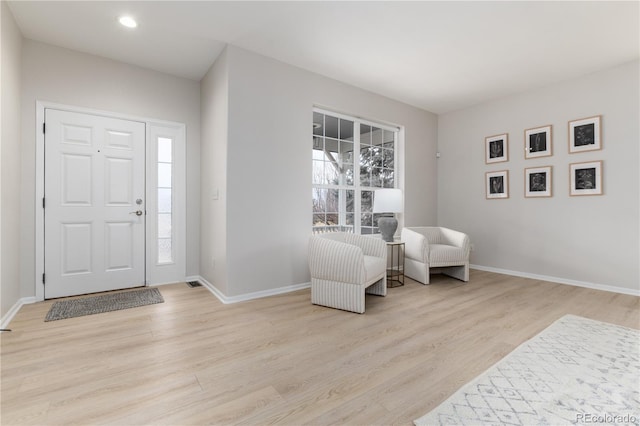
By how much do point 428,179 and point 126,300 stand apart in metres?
4.70

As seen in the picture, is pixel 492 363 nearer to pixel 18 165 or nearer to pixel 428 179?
pixel 428 179

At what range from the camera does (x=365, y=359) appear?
188 cm

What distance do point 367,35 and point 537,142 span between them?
9.75 ft

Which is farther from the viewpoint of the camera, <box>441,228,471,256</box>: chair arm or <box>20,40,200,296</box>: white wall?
<box>441,228,471,256</box>: chair arm

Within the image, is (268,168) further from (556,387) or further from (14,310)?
Answer: (556,387)

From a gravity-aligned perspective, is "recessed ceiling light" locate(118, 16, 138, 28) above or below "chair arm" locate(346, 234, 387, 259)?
above

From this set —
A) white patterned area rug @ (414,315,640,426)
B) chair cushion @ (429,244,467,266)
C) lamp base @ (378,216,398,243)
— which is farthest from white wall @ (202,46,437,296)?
white patterned area rug @ (414,315,640,426)

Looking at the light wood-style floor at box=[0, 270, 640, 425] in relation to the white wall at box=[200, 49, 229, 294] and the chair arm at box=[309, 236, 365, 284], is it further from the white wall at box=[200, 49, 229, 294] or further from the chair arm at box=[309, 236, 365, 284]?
the white wall at box=[200, 49, 229, 294]

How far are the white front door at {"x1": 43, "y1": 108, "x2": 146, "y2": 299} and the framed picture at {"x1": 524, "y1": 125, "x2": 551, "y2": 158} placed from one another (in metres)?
5.19

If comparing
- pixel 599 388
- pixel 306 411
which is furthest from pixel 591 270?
pixel 306 411

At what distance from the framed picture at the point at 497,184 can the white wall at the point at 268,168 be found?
2.58 m

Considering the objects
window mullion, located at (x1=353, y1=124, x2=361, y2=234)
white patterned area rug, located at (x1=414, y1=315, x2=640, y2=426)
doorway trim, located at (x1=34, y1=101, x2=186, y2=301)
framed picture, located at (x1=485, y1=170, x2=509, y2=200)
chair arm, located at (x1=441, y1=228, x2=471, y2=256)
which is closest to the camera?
white patterned area rug, located at (x1=414, y1=315, x2=640, y2=426)

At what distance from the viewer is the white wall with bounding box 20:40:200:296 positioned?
2.94 meters

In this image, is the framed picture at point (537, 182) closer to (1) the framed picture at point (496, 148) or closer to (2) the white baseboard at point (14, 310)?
(1) the framed picture at point (496, 148)
